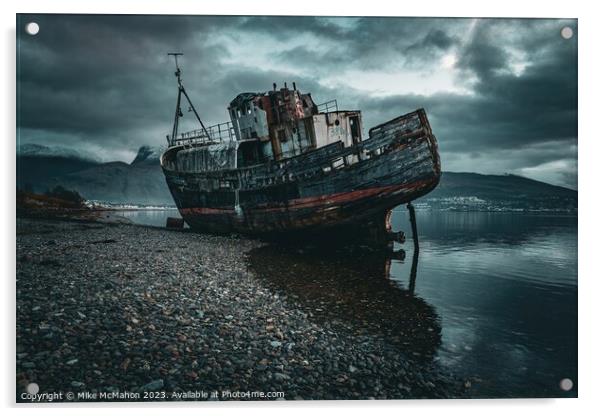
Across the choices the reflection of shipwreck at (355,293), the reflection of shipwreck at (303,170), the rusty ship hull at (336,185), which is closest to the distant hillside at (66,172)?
the reflection of shipwreck at (303,170)

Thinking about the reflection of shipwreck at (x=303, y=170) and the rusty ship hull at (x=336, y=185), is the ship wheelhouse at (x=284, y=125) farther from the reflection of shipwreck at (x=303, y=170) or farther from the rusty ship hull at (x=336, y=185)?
the rusty ship hull at (x=336, y=185)

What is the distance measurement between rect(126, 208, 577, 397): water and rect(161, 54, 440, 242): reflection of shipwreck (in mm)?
1804

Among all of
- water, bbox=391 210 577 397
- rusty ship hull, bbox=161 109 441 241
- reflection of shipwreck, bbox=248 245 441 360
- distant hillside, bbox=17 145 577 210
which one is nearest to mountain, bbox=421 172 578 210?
distant hillside, bbox=17 145 577 210

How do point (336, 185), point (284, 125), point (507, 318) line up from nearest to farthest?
point (507, 318) < point (336, 185) < point (284, 125)

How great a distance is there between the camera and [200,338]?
577 centimetres

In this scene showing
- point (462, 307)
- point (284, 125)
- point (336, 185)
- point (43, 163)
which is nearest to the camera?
point (43, 163)

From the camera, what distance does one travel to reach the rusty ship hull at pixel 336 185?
1316 centimetres

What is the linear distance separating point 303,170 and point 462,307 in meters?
7.86

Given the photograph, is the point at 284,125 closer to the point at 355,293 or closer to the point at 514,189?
the point at 355,293

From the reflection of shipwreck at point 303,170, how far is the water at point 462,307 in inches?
71.0

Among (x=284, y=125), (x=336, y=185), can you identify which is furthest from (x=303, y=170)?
→ (x=284, y=125)

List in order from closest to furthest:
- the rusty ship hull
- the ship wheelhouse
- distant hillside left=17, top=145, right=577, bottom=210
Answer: distant hillside left=17, top=145, right=577, bottom=210 → the rusty ship hull → the ship wheelhouse

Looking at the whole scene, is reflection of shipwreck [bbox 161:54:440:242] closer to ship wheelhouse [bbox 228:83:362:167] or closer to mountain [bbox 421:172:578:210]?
ship wheelhouse [bbox 228:83:362:167]

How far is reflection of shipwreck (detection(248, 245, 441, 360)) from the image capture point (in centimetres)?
715
